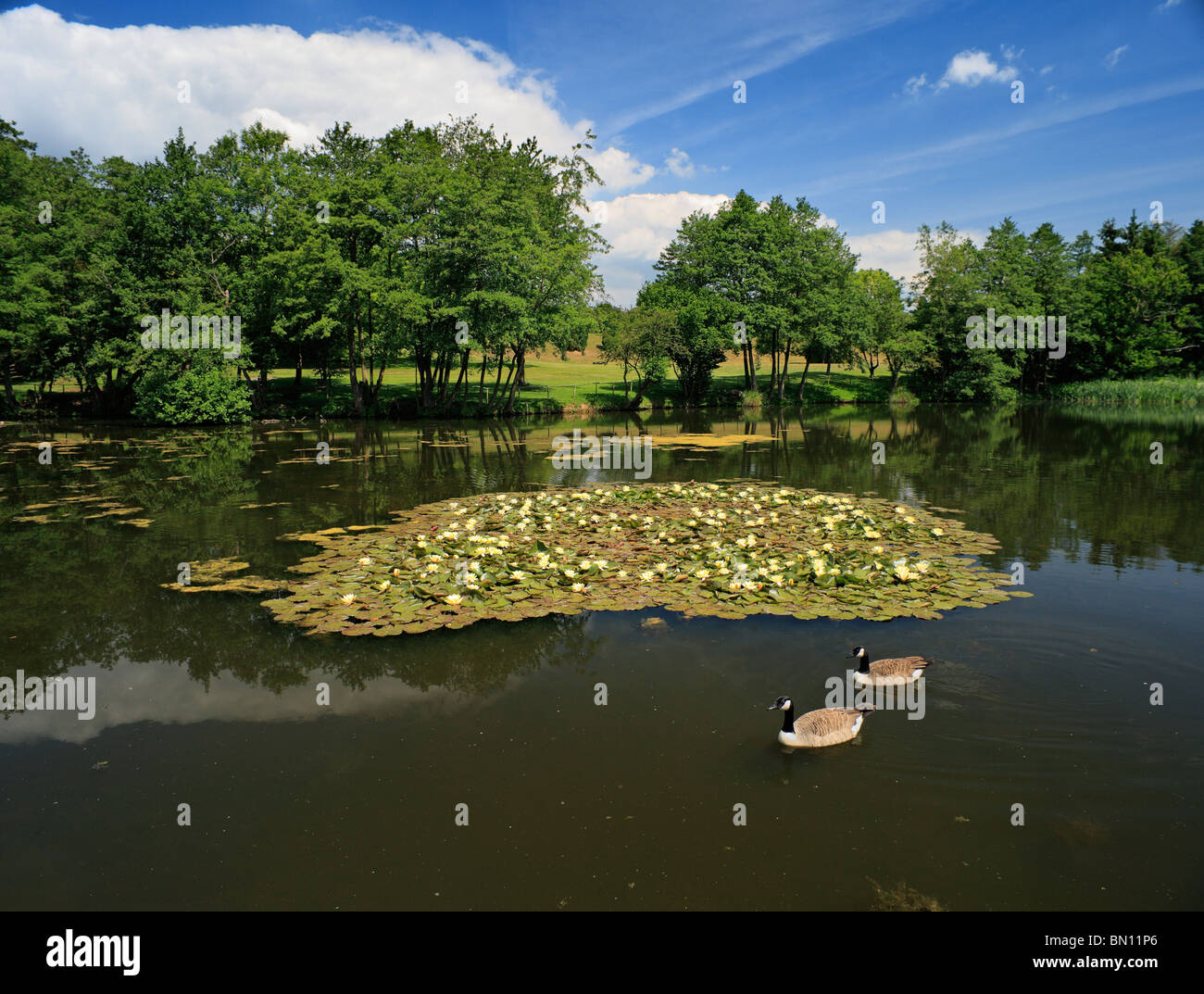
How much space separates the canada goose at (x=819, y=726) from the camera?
645 cm

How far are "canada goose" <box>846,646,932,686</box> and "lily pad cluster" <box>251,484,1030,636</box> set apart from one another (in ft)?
6.20

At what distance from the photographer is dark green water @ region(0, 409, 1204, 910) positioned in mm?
4816

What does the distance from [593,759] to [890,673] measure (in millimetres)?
3378

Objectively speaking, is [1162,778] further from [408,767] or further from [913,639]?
[408,767]

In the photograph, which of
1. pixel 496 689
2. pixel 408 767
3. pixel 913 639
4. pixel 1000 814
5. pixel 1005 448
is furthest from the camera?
pixel 1005 448

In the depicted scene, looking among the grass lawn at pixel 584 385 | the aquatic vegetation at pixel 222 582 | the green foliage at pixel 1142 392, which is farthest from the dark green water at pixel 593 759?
the green foliage at pixel 1142 392

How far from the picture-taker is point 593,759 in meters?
6.28

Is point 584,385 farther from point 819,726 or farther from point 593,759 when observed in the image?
point 593,759

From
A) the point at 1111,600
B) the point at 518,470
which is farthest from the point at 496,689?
the point at 518,470

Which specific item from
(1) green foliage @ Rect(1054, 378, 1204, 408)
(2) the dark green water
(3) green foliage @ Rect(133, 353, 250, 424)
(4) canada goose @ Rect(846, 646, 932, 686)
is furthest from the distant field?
(4) canada goose @ Rect(846, 646, 932, 686)

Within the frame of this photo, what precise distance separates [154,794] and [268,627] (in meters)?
3.68

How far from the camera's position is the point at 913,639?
869 centimetres

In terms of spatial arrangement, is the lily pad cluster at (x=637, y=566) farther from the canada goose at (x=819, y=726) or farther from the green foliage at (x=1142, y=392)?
the green foliage at (x=1142, y=392)

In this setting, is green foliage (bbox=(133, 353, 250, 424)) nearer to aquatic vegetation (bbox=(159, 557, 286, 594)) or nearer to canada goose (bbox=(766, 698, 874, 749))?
aquatic vegetation (bbox=(159, 557, 286, 594))
